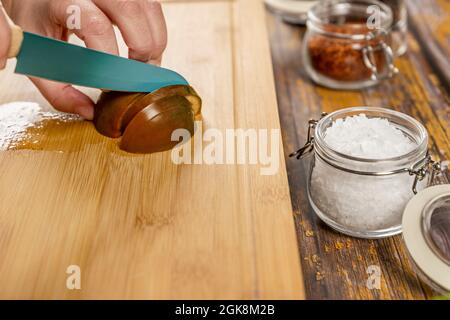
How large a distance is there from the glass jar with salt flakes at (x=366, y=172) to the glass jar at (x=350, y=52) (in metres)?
0.41

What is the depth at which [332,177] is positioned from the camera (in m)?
0.97

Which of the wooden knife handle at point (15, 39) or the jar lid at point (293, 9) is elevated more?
the wooden knife handle at point (15, 39)

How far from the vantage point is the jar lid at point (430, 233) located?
841 mm

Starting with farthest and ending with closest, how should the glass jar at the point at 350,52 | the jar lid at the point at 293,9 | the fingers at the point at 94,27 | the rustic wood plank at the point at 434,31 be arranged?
the jar lid at the point at 293,9 < the rustic wood plank at the point at 434,31 < the glass jar at the point at 350,52 < the fingers at the point at 94,27

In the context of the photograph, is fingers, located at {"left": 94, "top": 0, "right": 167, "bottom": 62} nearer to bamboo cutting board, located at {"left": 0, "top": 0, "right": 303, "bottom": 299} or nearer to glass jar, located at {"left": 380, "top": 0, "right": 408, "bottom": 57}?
bamboo cutting board, located at {"left": 0, "top": 0, "right": 303, "bottom": 299}

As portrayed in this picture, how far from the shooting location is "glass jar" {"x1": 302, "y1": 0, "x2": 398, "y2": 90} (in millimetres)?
1407

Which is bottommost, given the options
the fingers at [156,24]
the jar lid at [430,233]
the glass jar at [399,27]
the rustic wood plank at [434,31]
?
the rustic wood plank at [434,31]

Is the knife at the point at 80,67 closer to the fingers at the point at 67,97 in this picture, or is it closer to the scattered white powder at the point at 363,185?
the fingers at the point at 67,97

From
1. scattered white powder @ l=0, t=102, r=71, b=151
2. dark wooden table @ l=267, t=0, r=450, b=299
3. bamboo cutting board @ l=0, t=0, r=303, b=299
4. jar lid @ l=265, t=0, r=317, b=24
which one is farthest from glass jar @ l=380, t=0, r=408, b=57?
scattered white powder @ l=0, t=102, r=71, b=151

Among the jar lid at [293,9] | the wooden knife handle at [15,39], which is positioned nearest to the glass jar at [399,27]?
the jar lid at [293,9]

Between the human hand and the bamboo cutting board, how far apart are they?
0.18ft
